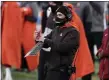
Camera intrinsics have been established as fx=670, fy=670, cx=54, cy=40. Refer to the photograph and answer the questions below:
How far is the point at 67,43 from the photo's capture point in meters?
10.5

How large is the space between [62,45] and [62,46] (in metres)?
0.02

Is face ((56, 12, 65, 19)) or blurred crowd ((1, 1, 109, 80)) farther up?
face ((56, 12, 65, 19))

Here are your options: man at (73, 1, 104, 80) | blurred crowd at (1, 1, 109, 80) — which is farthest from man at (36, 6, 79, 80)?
blurred crowd at (1, 1, 109, 80)

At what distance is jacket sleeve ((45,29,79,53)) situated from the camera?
1045 cm

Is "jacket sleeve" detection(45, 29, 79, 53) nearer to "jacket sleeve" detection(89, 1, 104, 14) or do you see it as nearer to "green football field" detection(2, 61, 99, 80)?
"jacket sleeve" detection(89, 1, 104, 14)

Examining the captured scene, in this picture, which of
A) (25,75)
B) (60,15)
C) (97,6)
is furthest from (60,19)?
(25,75)

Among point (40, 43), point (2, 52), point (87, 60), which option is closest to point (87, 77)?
point (87, 60)

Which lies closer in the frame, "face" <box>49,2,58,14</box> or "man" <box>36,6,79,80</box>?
"man" <box>36,6,79,80</box>

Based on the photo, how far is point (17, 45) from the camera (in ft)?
51.3

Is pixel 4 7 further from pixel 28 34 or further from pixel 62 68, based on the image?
pixel 62 68

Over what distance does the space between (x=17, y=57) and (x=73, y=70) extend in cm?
481

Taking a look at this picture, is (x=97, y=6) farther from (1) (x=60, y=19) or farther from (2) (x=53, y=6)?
(1) (x=60, y=19)

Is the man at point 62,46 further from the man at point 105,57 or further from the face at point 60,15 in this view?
the man at point 105,57

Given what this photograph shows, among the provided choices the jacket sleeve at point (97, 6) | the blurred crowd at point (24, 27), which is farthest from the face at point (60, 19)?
the jacket sleeve at point (97, 6)
